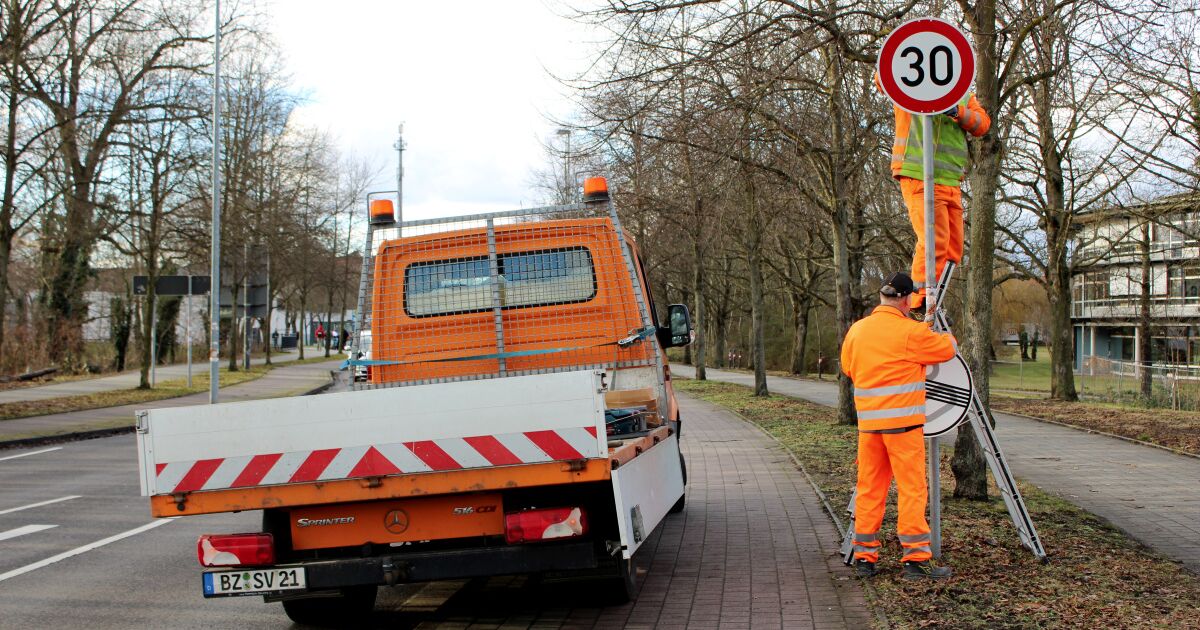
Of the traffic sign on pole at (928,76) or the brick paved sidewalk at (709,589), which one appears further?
the traffic sign on pole at (928,76)

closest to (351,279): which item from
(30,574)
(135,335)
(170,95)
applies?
(135,335)

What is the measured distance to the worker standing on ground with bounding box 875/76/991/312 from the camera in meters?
6.55

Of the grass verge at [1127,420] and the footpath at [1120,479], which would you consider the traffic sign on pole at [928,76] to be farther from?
the grass verge at [1127,420]

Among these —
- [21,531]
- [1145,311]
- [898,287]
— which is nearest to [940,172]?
[898,287]

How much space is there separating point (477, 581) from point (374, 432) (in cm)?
263

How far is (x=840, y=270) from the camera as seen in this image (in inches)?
647

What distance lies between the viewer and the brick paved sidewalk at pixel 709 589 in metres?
5.70

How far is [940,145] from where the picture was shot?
6621mm

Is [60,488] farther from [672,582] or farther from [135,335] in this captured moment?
[135,335]

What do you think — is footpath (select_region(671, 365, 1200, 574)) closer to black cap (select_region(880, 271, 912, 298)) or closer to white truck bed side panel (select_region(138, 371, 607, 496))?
black cap (select_region(880, 271, 912, 298))

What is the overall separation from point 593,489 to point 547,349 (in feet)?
7.67

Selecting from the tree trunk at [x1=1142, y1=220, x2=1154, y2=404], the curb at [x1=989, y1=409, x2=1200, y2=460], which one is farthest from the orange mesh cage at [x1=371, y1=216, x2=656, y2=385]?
the tree trunk at [x1=1142, y1=220, x2=1154, y2=404]

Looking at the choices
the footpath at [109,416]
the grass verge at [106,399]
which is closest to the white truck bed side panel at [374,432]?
the footpath at [109,416]

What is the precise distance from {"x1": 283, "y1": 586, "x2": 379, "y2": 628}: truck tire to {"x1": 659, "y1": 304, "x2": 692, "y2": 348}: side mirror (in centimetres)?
315
